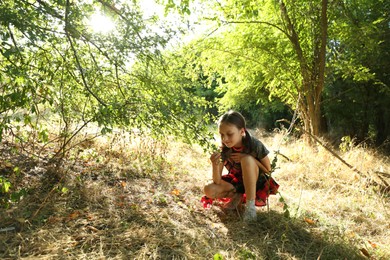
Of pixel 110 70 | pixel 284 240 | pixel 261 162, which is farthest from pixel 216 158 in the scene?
pixel 110 70

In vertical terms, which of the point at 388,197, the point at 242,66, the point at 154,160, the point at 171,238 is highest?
the point at 242,66

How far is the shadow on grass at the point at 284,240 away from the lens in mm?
1975

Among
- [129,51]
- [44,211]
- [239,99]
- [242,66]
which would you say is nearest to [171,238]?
[44,211]

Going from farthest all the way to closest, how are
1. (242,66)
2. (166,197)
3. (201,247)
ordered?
1. (242,66)
2. (166,197)
3. (201,247)

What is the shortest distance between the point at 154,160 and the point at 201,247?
6.12ft

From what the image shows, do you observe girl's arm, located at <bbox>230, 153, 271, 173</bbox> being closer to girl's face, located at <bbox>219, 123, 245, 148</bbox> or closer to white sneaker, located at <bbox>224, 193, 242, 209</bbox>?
girl's face, located at <bbox>219, 123, 245, 148</bbox>

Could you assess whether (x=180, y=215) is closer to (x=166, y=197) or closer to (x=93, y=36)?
(x=166, y=197)

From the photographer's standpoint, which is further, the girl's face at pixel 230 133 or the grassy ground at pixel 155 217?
the girl's face at pixel 230 133

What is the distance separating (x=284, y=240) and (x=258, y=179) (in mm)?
725

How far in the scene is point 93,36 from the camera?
2059mm

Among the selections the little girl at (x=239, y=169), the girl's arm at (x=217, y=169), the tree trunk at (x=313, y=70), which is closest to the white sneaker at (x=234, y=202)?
the little girl at (x=239, y=169)

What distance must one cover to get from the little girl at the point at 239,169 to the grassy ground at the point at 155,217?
169 millimetres

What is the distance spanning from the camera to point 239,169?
108 inches

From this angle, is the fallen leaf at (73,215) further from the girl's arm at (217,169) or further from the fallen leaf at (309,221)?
the fallen leaf at (309,221)
